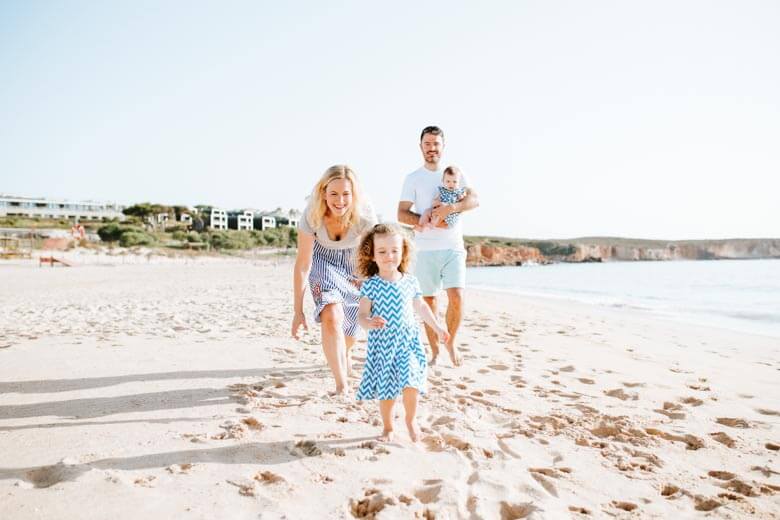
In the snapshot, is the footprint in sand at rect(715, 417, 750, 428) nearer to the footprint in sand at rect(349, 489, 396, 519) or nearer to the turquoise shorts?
the turquoise shorts

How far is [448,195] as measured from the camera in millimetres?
4371

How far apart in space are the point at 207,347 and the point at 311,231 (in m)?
2.29

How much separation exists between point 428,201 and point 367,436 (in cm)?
245

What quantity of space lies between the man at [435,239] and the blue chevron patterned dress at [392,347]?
1.53m

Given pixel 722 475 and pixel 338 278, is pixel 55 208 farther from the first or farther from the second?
pixel 722 475

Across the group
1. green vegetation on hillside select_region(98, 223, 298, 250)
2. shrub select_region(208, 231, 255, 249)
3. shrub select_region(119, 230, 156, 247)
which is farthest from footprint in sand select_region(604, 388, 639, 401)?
shrub select_region(208, 231, 255, 249)

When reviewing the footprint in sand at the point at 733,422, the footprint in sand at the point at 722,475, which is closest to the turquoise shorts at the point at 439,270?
the footprint in sand at the point at 733,422

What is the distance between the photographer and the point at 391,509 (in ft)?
6.23

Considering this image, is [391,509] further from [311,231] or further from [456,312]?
[456,312]

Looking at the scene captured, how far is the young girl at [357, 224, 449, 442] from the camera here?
2.69 m

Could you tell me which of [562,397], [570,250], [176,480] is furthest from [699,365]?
[570,250]

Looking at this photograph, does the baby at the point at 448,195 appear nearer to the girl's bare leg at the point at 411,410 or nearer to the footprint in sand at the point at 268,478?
the girl's bare leg at the point at 411,410

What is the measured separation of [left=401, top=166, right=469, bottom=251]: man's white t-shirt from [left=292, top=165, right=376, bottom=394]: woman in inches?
35.9

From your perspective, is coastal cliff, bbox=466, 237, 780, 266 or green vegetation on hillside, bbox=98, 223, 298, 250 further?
coastal cliff, bbox=466, 237, 780, 266
